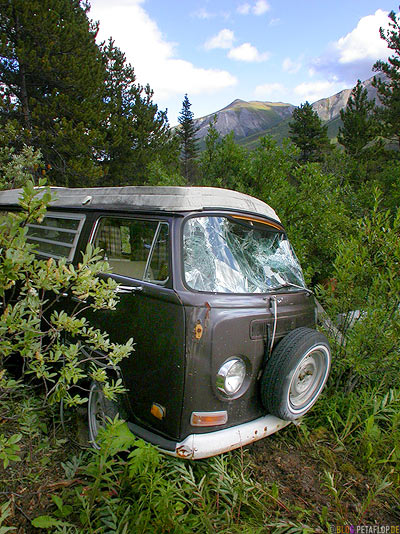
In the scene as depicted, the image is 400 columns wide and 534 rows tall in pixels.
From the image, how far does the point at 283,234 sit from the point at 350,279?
818mm

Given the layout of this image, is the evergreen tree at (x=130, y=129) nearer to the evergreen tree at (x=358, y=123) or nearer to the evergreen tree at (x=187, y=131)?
the evergreen tree at (x=358, y=123)

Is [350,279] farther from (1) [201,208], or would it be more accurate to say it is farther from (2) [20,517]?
(2) [20,517]

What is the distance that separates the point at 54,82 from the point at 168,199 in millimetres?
13092

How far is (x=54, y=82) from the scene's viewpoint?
13.0 metres

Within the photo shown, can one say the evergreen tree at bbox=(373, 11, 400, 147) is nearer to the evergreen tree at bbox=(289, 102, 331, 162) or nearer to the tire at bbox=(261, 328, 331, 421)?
the evergreen tree at bbox=(289, 102, 331, 162)

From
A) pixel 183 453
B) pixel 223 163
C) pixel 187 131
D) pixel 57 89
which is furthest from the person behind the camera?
pixel 187 131

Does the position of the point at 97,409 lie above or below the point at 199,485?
above

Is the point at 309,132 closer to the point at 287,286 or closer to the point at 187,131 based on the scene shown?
the point at 187,131

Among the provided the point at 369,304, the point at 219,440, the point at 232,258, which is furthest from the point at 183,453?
the point at 369,304

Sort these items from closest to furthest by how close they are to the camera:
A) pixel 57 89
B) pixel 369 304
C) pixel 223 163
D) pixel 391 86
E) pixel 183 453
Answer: pixel 183 453, pixel 369 304, pixel 223 163, pixel 57 89, pixel 391 86

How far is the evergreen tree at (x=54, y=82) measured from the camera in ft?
38.0

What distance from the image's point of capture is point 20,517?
2205mm

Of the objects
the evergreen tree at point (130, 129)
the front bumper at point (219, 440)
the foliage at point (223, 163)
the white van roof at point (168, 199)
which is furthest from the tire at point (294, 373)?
the evergreen tree at point (130, 129)

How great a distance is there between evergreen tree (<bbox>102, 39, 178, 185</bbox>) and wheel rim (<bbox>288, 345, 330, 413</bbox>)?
49.3ft
